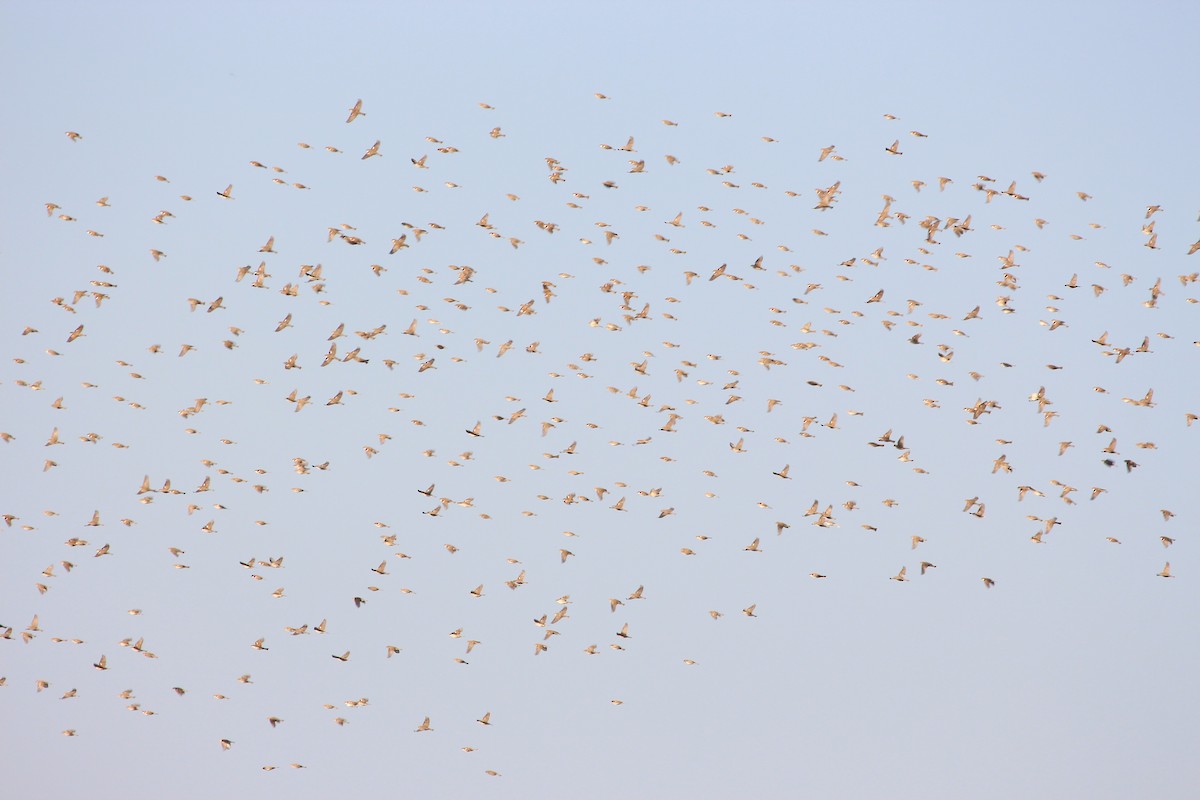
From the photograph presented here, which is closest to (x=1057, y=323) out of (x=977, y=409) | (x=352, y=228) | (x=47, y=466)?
(x=977, y=409)

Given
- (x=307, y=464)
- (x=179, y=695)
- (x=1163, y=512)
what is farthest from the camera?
(x=179, y=695)

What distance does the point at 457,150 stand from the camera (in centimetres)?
8725

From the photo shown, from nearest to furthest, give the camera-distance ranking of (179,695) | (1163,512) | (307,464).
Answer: (1163,512) → (307,464) → (179,695)

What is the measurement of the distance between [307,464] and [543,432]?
32.9 feet

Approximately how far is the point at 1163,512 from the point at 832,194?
17477 millimetres

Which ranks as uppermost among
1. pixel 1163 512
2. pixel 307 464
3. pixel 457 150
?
pixel 457 150

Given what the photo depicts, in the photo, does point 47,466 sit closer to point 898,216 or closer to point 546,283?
point 546,283

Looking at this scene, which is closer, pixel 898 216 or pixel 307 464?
pixel 898 216

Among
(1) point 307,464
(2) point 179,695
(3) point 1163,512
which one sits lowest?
(2) point 179,695

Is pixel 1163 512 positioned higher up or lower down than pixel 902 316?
lower down

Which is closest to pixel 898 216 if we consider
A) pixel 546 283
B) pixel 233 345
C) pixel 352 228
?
pixel 546 283

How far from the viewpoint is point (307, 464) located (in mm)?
90875

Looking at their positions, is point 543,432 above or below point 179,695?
above

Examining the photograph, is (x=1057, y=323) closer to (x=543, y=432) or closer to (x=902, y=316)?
(x=902, y=316)
